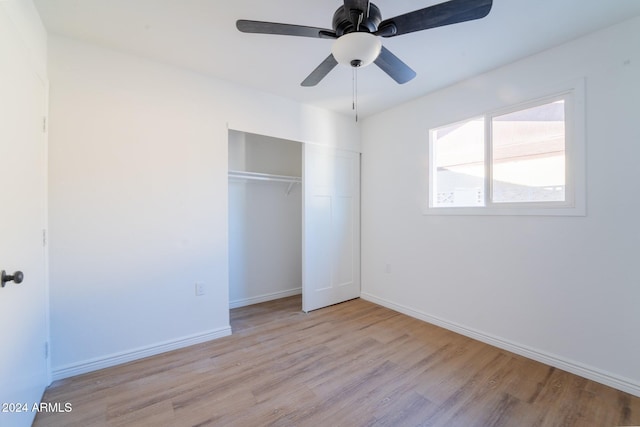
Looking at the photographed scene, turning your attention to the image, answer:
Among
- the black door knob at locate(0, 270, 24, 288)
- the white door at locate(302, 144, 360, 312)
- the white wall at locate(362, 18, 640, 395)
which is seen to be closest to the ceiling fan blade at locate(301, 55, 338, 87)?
the white door at locate(302, 144, 360, 312)

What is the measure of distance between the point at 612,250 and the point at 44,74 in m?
4.27

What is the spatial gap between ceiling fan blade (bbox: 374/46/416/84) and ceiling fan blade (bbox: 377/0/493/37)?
0.17m

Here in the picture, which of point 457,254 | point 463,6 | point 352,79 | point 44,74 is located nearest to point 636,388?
point 457,254

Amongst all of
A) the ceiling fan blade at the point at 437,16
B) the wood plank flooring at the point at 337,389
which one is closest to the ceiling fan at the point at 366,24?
the ceiling fan blade at the point at 437,16

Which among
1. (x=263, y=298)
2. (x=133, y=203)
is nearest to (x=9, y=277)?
(x=133, y=203)

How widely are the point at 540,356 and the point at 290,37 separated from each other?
330cm

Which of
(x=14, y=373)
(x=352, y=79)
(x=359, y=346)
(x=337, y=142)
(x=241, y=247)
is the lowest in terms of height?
(x=359, y=346)

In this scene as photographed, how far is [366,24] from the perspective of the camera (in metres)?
1.38

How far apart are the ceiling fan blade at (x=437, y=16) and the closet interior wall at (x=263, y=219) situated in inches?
89.9

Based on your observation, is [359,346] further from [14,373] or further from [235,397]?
[14,373]

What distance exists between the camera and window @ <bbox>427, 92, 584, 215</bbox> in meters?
2.13

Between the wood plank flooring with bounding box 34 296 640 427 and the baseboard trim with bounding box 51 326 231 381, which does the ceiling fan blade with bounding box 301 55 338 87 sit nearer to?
the wood plank flooring with bounding box 34 296 640 427

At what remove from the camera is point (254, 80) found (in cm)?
265

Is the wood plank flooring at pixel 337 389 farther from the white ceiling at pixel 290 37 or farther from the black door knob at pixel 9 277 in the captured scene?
the white ceiling at pixel 290 37
